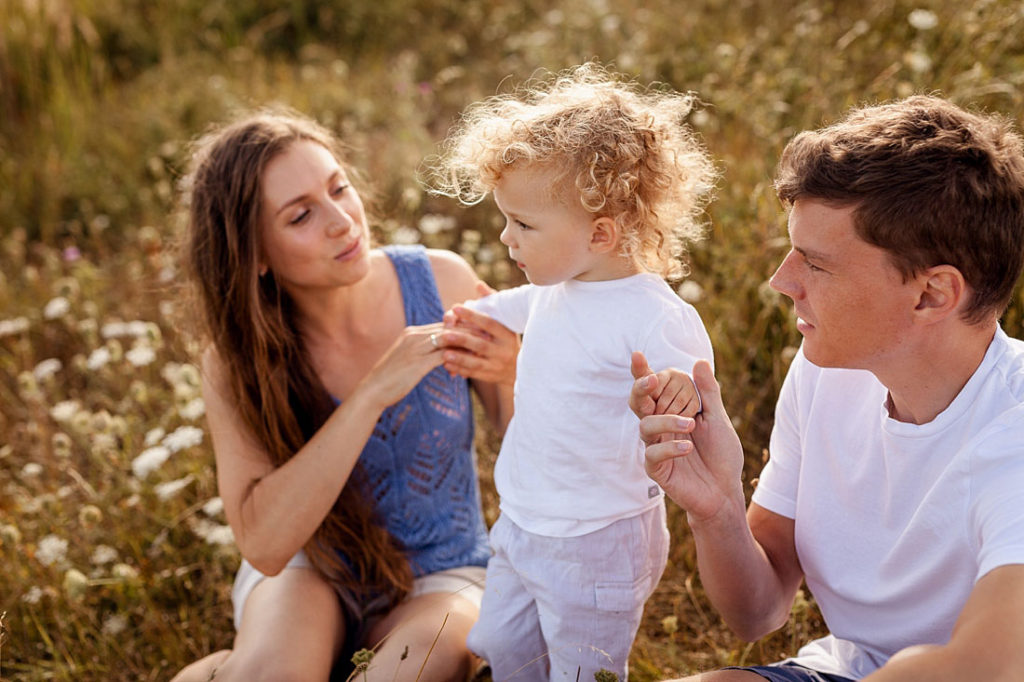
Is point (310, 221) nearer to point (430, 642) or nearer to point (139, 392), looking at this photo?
point (430, 642)

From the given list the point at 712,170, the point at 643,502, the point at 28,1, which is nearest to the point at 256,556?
the point at 643,502

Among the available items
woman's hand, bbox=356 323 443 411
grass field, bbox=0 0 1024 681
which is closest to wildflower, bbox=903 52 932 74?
grass field, bbox=0 0 1024 681

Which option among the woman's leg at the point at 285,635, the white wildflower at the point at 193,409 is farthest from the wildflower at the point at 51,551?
the woman's leg at the point at 285,635

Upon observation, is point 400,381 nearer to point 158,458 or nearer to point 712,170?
point 712,170

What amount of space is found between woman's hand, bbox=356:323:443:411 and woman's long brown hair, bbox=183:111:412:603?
307mm

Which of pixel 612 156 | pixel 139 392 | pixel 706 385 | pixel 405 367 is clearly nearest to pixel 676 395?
pixel 706 385

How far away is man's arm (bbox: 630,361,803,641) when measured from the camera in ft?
5.26

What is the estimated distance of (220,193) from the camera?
2363 mm

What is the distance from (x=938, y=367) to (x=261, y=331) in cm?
153

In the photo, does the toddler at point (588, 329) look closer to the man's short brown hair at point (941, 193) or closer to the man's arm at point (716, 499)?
the man's arm at point (716, 499)

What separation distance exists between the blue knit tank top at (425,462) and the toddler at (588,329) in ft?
1.83

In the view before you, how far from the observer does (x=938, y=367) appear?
5.17 feet

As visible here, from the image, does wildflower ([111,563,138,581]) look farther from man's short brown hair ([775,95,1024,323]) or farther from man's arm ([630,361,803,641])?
man's short brown hair ([775,95,1024,323])

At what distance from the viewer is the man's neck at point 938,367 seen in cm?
156
